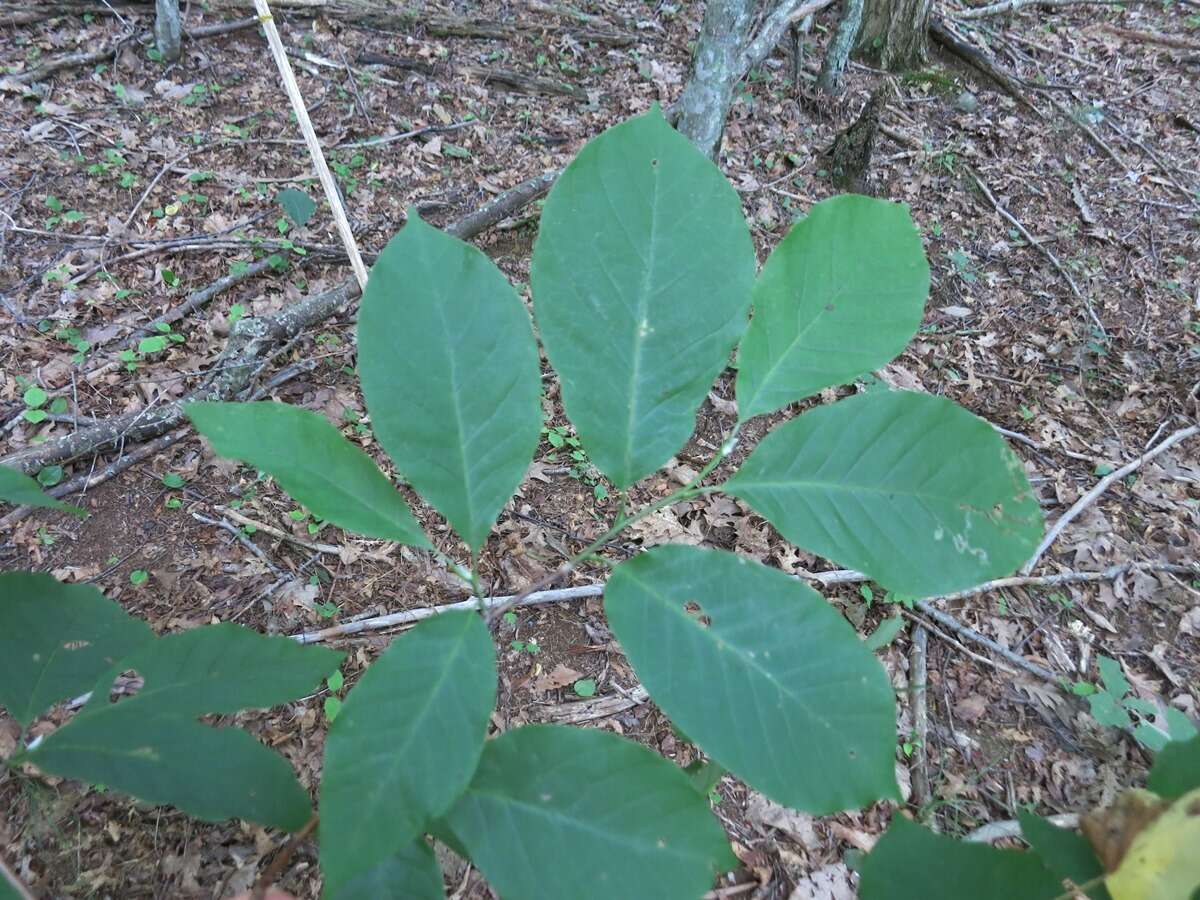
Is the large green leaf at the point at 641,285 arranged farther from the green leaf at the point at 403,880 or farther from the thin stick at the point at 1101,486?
the thin stick at the point at 1101,486

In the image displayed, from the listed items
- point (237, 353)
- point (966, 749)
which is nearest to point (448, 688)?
point (966, 749)

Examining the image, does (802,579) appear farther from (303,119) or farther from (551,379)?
(303,119)

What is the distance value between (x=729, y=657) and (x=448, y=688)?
0.77 feet

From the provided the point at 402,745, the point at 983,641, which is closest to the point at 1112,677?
the point at 983,641

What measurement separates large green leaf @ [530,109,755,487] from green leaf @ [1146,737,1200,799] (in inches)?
20.1

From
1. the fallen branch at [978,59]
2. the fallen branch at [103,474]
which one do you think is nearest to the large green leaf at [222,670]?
the fallen branch at [103,474]

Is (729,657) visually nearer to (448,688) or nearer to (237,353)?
(448,688)

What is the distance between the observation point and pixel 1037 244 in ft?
13.2

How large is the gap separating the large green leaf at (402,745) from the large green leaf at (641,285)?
23cm

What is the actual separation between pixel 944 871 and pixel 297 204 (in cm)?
336

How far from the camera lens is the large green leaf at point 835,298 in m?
0.68

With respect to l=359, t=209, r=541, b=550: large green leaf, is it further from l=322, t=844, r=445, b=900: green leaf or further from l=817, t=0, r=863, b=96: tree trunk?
l=817, t=0, r=863, b=96: tree trunk

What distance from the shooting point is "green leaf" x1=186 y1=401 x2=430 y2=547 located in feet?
1.97

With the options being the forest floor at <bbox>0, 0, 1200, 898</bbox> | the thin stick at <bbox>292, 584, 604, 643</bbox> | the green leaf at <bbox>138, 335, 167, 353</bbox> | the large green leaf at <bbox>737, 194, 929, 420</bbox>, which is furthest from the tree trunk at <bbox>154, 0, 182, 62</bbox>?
the large green leaf at <bbox>737, 194, 929, 420</bbox>
